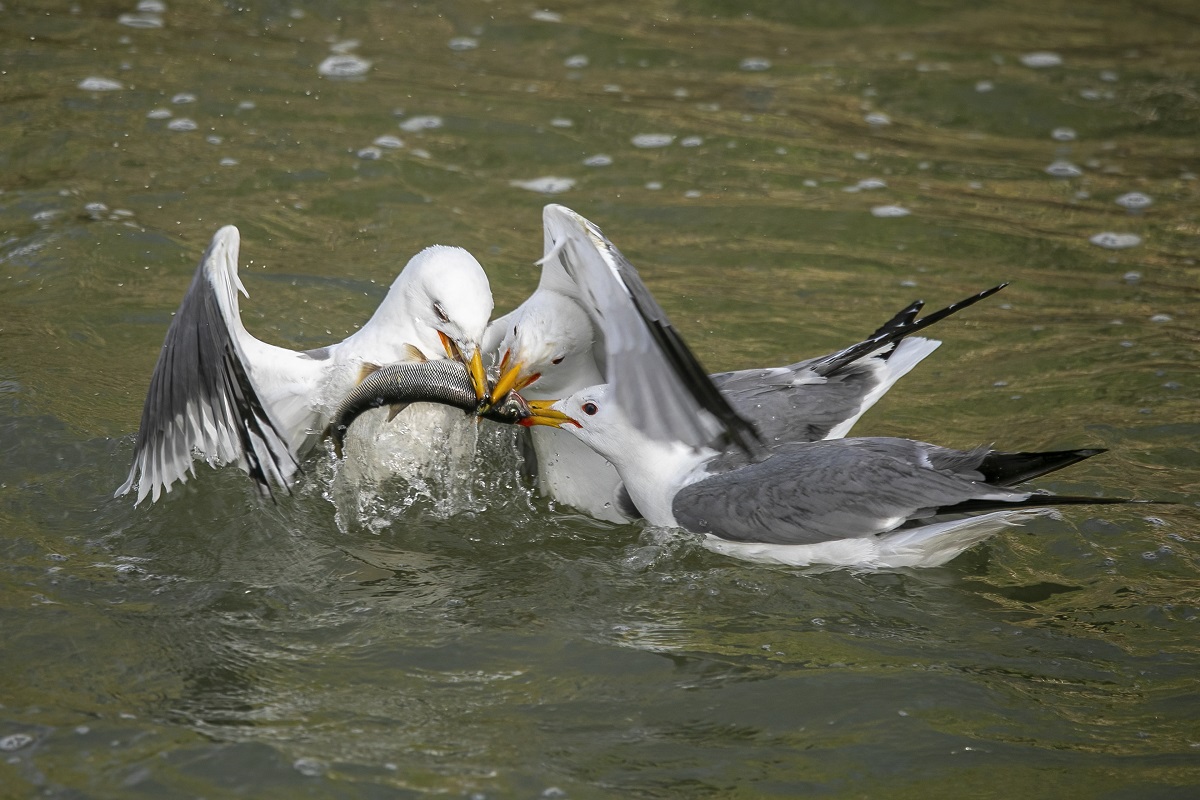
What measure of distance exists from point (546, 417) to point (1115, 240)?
4.04m

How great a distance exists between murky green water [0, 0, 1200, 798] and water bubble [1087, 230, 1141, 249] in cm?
3

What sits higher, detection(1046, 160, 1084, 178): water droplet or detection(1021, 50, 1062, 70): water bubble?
detection(1021, 50, 1062, 70): water bubble

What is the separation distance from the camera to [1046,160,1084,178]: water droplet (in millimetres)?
8180

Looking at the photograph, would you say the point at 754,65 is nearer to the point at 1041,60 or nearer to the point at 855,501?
the point at 1041,60

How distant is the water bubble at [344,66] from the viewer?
353 inches

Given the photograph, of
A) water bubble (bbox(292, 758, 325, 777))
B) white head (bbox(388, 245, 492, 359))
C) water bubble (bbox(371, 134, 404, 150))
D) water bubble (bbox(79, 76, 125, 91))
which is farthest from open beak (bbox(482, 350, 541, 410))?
water bubble (bbox(79, 76, 125, 91))

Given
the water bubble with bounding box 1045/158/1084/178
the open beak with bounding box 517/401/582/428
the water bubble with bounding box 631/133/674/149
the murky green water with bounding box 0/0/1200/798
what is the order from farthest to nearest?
the water bubble with bounding box 631/133/674/149 < the water bubble with bounding box 1045/158/1084/178 < the open beak with bounding box 517/401/582/428 < the murky green water with bounding box 0/0/1200/798

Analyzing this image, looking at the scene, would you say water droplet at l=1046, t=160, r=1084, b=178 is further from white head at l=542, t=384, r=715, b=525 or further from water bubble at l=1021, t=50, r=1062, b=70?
white head at l=542, t=384, r=715, b=525

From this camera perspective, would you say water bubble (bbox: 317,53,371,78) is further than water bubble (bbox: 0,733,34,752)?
Yes

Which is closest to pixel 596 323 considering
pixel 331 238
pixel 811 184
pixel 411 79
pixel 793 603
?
pixel 793 603

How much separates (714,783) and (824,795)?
12.1 inches

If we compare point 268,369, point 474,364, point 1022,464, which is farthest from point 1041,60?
point 268,369

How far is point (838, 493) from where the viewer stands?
4711 mm

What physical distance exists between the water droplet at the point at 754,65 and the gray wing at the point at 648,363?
16.9ft
